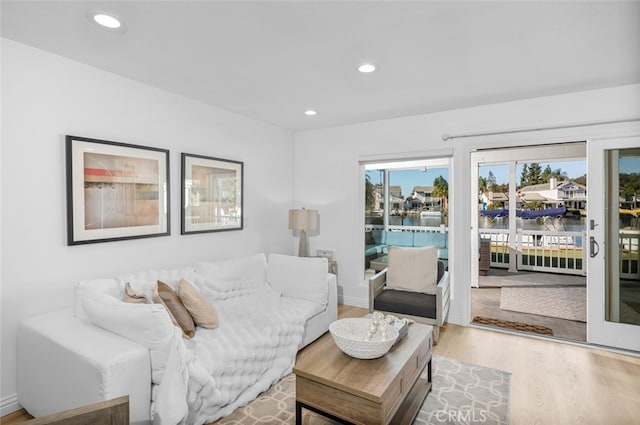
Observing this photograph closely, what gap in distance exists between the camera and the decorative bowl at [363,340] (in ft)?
6.32

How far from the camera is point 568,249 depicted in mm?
6605

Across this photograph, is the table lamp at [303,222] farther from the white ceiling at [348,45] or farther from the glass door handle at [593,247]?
the glass door handle at [593,247]

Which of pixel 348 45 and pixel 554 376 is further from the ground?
pixel 348 45

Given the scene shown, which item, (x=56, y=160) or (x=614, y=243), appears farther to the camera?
(x=614, y=243)

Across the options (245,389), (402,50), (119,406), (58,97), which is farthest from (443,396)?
(58,97)

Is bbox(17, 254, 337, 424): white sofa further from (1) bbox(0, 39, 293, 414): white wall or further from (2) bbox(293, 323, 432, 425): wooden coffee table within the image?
(2) bbox(293, 323, 432, 425): wooden coffee table

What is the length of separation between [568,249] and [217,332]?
7.10 m

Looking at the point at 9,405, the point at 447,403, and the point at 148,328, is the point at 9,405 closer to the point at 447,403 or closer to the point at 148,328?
the point at 148,328

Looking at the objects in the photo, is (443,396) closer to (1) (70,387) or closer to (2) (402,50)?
(1) (70,387)

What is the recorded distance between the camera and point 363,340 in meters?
1.96

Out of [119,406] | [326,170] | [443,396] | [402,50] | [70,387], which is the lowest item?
[443,396]

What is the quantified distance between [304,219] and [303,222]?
0.14ft

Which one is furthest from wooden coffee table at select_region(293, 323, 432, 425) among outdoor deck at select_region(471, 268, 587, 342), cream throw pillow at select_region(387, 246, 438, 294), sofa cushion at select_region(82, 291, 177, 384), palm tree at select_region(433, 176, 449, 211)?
palm tree at select_region(433, 176, 449, 211)

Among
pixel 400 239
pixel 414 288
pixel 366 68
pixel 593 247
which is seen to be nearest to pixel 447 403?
pixel 414 288
